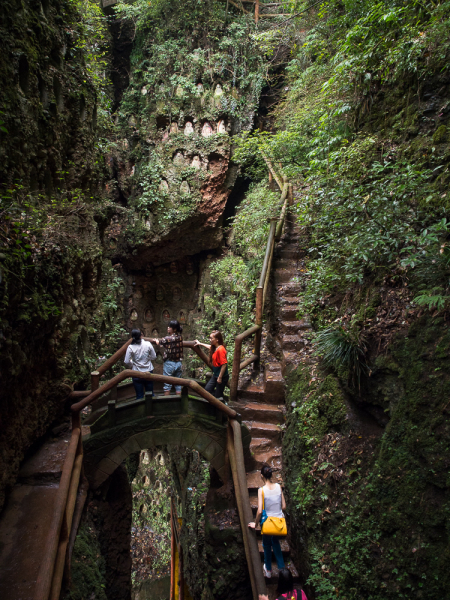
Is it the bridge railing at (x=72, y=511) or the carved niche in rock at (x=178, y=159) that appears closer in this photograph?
the bridge railing at (x=72, y=511)

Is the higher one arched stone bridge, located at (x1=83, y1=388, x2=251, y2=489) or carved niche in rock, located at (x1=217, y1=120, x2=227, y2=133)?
carved niche in rock, located at (x1=217, y1=120, x2=227, y2=133)

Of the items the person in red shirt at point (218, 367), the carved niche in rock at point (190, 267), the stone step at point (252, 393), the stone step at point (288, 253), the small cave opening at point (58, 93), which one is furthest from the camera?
the carved niche in rock at point (190, 267)

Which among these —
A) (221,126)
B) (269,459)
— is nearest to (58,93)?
(269,459)

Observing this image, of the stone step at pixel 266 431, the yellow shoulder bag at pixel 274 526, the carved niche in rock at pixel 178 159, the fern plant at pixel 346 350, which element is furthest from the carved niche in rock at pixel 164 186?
the yellow shoulder bag at pixel 274 526

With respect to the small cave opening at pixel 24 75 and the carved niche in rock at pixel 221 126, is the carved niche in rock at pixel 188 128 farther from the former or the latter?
the small cave opening at pixel 24 75

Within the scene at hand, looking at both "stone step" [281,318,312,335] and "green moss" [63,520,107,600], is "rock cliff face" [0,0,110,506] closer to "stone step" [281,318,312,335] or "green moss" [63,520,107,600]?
"green moss" [63,520,107,600]

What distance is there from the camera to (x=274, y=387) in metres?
5.97

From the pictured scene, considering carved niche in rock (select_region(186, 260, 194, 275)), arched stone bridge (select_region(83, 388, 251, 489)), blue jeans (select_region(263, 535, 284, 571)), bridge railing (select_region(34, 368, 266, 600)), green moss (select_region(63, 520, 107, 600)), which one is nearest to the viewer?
bridge railing (select_region(34, 368, 266, 600))

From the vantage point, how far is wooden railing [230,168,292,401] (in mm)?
6016

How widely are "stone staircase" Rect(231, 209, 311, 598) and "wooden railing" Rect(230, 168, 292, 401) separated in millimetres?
262

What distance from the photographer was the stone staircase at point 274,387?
507 centimetres

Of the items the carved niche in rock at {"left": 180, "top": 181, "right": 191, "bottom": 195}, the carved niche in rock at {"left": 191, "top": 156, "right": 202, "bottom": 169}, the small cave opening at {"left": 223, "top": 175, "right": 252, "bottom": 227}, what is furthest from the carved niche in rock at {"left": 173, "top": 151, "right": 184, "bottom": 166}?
the small cave opening at {"left": 223, "top": 175, "right": 252, "bottom": 227}

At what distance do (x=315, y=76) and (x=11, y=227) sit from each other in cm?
1005

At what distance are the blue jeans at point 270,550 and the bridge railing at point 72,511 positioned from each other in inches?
5.6
